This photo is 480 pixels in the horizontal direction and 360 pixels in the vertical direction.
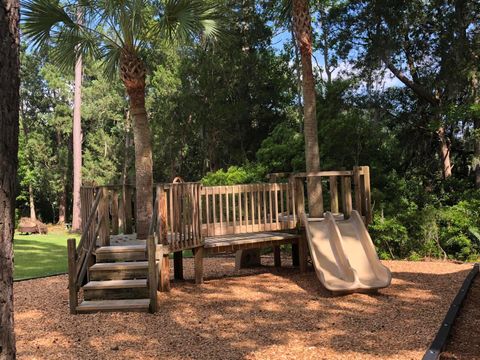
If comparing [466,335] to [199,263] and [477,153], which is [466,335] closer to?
[199,263]

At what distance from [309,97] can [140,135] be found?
3.31 meters

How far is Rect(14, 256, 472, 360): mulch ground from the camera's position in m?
4.43

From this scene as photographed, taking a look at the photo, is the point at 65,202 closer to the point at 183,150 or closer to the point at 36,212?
the point at 36,212

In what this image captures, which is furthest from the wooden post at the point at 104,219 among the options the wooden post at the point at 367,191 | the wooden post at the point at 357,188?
the wooden post at the point at 367,191

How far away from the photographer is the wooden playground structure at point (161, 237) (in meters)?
6.13

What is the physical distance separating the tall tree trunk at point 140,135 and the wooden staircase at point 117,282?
1.45 m

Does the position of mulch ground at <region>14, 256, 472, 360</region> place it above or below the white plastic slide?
below

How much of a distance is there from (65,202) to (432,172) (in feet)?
84.1

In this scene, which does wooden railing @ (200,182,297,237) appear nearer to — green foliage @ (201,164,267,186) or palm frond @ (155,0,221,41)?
palm frond @ (155,0,221,41)

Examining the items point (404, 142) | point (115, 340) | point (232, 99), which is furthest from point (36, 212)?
point (115, 340)

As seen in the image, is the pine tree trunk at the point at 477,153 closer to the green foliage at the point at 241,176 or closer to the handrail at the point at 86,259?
the green foliage at the point at 241,176

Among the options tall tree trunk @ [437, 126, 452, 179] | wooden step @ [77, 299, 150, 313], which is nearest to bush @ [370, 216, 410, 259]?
tall tree trunk @ [437, 126, 452, 179]

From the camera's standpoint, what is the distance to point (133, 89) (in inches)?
327

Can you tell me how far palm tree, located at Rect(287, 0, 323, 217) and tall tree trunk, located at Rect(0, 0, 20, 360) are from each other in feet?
22.9
